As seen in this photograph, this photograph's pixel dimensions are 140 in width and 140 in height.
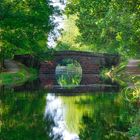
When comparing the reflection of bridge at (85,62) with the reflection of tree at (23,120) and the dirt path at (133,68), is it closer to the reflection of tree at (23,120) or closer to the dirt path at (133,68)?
the dirt path at (133,68)

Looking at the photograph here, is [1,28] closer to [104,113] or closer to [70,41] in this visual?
[104,113]

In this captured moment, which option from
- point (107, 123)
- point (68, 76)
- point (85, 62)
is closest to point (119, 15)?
point (107, 123)

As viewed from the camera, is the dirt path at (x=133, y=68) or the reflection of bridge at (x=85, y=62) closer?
the dirt path at (x=133, y=68)

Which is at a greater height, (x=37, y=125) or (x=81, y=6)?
(x=81, y=6)

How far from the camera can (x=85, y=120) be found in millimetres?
20672

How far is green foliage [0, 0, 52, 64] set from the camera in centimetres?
4075

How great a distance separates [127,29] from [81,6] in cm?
489

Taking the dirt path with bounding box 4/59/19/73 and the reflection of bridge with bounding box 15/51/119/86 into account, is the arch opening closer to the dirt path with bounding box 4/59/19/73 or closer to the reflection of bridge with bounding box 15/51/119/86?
the reflection of bridge with bounding box 15/51/119/86

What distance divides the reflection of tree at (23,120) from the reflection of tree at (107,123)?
1.71m

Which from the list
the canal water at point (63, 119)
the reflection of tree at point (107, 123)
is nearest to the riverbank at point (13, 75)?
the canal water at point (63, 119)

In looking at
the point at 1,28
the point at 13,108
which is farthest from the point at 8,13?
the point at 13,108

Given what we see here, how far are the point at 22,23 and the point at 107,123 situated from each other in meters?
24.0

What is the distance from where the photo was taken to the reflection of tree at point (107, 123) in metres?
16.8

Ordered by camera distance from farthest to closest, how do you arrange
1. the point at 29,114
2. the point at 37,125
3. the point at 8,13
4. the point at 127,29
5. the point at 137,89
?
the point at 8,13, the point at 127,29, the point at 137,89, the point at 29,114, the point at 37,125
